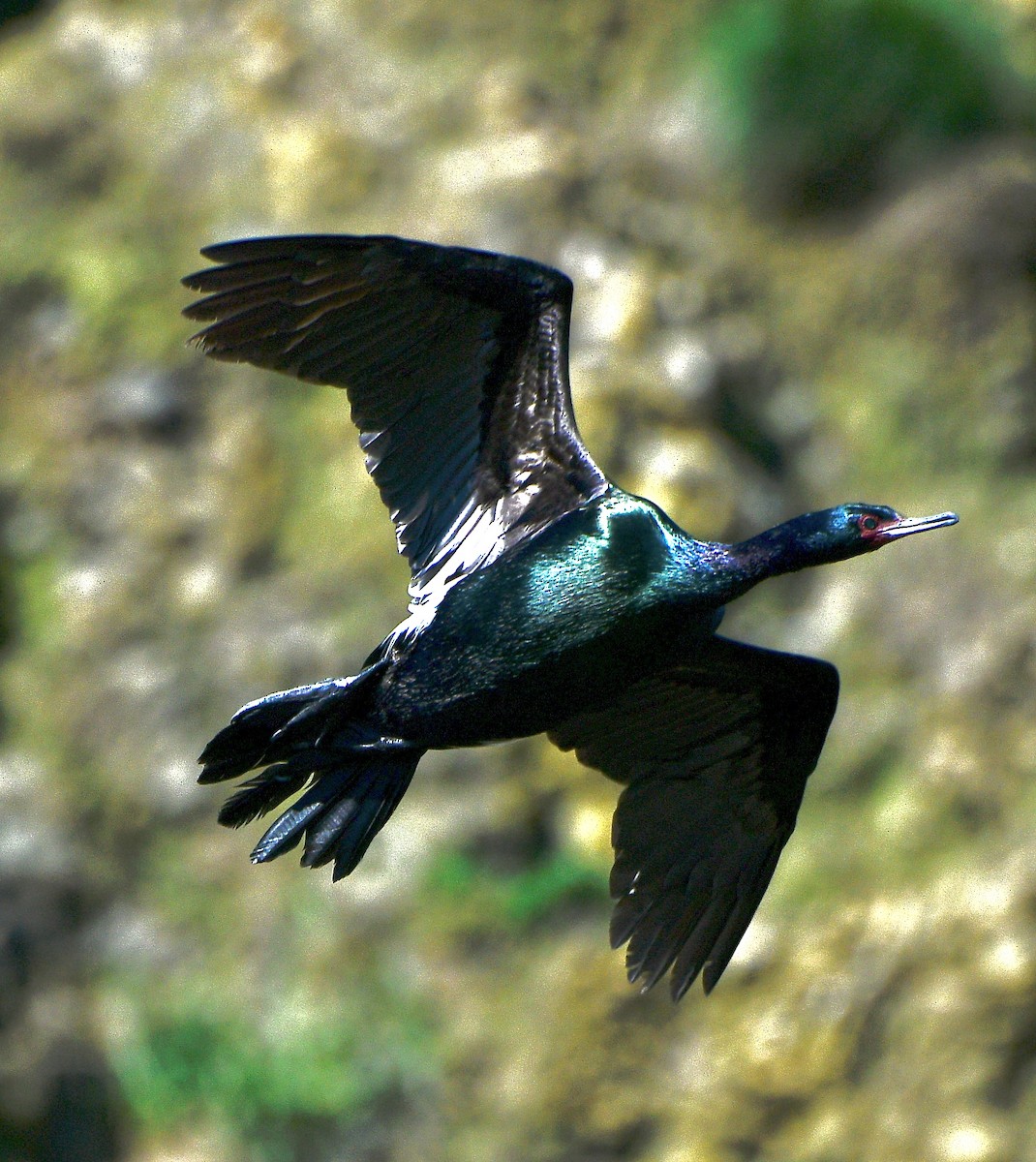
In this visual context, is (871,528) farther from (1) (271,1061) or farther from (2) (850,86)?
(2) (850,86)

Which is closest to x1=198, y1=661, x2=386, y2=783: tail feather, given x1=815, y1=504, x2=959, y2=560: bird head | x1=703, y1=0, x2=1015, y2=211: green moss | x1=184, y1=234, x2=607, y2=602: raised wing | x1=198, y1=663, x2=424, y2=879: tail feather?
x1=198, y1=663, x2=424, y2=879: tail feather

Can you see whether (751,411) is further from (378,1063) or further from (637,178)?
(378,1063)

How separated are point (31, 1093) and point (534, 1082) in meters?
1.82

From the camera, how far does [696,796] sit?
391 centimetres

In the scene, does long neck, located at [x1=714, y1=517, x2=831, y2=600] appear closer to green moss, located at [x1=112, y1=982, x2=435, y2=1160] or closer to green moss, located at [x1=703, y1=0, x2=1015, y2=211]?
green moss, located at [x1=112, y1=982, x2=435, y2=1160]

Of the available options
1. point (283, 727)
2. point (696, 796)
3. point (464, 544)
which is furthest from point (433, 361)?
point (696, 796)

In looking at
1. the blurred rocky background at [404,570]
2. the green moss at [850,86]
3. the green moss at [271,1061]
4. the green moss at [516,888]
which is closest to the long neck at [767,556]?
the blurred rocky background at [404,570]

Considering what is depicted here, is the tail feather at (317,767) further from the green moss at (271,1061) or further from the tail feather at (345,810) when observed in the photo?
the green moss at (271,1061)

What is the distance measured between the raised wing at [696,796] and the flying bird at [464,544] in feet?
0.23

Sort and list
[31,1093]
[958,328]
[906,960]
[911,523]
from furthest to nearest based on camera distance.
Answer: [958,328], [31,1093], [906,960], [911,523]

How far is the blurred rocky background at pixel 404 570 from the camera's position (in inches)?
250

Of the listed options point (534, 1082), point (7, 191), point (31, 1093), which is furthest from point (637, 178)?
point (31, 1093)

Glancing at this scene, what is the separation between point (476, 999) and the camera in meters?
6.55

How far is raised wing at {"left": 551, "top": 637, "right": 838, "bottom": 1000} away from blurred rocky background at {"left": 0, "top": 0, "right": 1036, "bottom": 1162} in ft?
8.36
